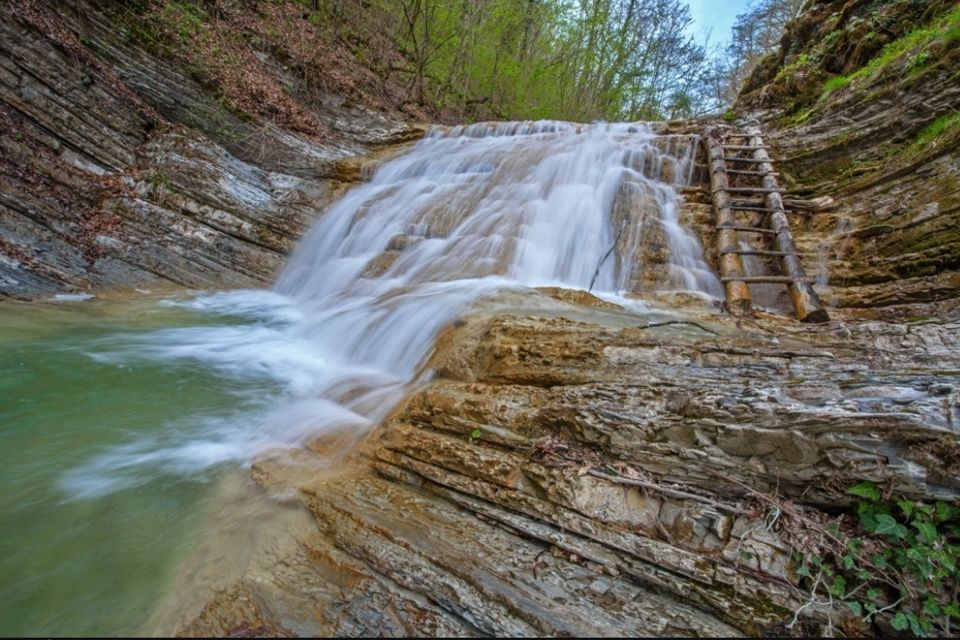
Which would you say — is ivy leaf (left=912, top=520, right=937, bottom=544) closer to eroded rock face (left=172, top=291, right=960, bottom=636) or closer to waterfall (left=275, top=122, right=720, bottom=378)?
eroded rock face (left=172, top=291, right=960, bottom=636)

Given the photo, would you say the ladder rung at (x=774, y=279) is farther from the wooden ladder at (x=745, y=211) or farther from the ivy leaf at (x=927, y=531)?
the ivy leaf at (x=927, y=531)

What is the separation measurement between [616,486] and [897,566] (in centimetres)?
99

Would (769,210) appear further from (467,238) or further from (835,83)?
(467,238)

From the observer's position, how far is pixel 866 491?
1714 millimetres

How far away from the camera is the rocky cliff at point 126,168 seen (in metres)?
5.93

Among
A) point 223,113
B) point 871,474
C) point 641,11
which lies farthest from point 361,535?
point 641,11

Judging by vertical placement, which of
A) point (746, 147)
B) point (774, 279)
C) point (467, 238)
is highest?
point (746, 147)

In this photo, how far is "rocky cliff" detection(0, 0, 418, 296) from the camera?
5.93 metres

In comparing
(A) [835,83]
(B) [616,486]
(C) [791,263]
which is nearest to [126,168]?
(B) [616,486]

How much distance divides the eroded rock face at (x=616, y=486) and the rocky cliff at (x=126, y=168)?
542cm

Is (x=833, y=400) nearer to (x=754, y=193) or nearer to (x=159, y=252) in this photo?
(x=754, y=193)

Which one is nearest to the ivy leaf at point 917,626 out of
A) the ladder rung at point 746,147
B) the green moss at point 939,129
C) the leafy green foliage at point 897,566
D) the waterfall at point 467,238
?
the leafy green foliage at point 897,566

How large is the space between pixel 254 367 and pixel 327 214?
14.2ft

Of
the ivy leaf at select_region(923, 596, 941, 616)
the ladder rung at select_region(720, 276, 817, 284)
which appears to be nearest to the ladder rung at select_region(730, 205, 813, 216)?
the ladder rung at select_region(720, 276, 817, 284)
